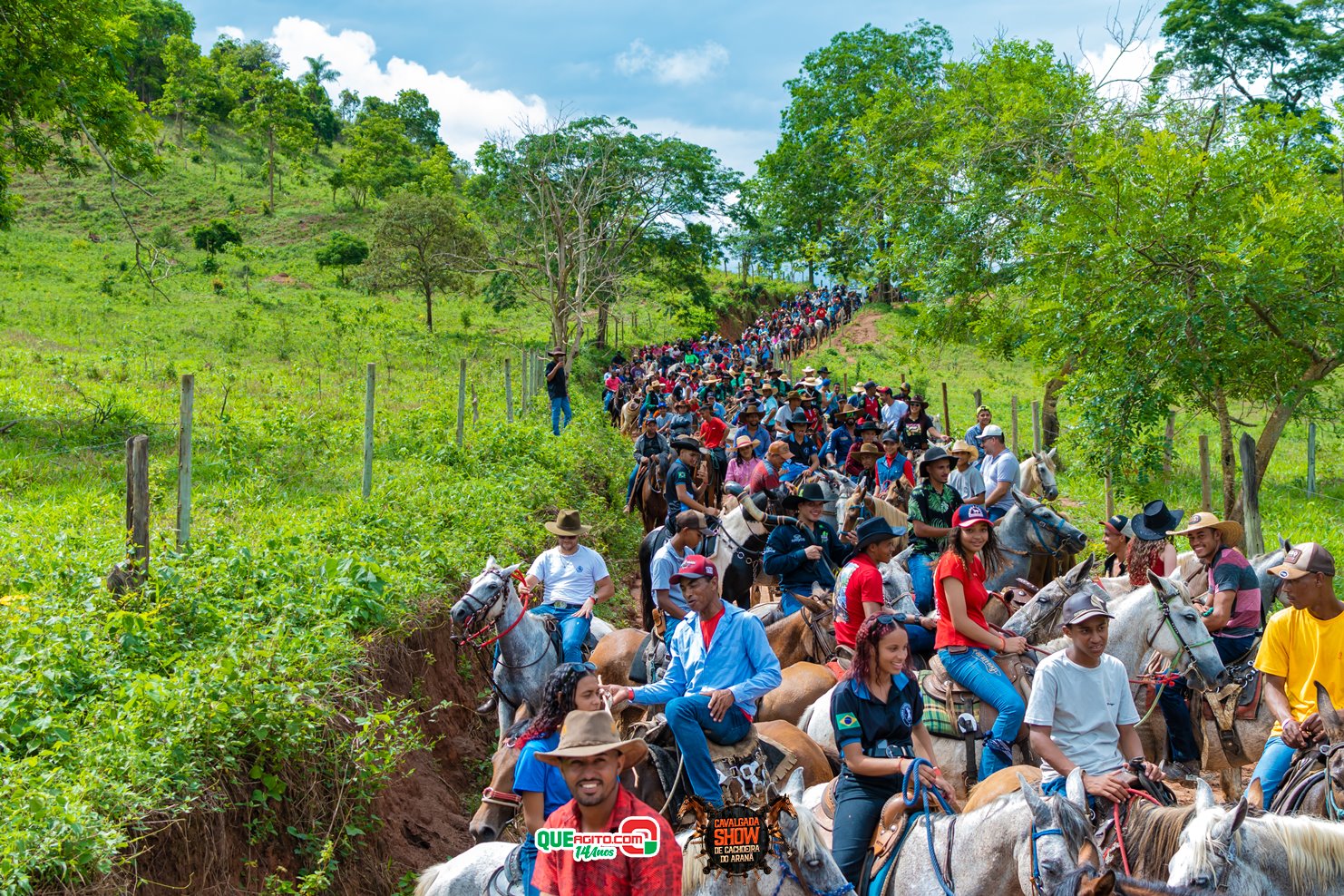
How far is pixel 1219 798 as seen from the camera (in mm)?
7270

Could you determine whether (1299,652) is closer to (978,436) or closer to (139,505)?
(139,505)

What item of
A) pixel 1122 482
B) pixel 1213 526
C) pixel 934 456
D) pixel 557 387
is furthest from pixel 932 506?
pixel 557 387

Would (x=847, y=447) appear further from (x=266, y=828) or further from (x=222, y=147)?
(x=222, y=147)

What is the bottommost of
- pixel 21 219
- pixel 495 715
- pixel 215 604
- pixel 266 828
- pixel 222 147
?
pixel 495 715

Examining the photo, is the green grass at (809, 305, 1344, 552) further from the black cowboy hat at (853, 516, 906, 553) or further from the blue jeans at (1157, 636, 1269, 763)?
the black cowboy hat at (853, 516, 906, 553)

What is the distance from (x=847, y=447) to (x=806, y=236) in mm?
34957

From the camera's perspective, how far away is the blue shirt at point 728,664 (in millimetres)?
5340

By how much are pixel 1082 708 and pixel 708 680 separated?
1831 millimetres

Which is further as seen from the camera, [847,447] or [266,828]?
[847,447]

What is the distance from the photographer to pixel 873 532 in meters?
6.72

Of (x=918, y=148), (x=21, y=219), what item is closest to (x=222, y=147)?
(x=21, y=219)

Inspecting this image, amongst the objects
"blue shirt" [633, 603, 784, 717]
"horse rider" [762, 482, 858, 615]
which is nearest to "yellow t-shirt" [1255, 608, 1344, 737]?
"blue shirt" [633, 603, 784, 717]

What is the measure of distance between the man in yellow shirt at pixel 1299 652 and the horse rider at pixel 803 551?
158 inches

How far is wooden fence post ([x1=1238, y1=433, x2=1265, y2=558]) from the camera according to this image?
34.5 feet
